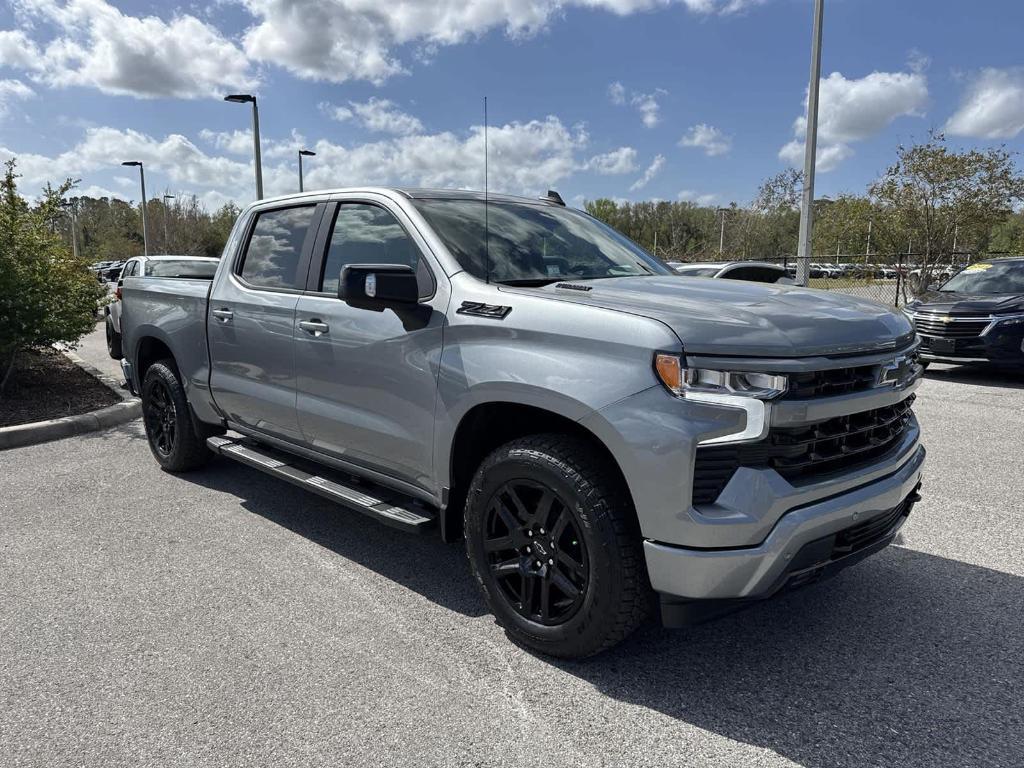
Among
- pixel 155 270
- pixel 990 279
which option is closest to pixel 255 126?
pixel 155 270

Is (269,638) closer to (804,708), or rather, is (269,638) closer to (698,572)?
(698,572)

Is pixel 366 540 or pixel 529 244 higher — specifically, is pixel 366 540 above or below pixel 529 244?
below

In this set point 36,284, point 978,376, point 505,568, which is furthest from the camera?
point 978,376

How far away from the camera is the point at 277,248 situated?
4469 millimetres

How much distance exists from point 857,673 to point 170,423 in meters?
4.73

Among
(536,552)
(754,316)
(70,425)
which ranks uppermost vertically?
(754,316)

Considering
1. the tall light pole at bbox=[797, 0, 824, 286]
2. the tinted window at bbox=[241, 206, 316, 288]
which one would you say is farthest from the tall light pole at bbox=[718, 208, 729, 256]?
the tinted window at bbox=[241, 206, 316, 288]

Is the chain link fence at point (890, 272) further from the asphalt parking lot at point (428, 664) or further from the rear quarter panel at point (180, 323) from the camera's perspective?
the asphalt parking lot at point (428, 664)

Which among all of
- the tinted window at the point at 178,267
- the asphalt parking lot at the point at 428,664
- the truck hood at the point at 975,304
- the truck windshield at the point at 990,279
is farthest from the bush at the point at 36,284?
the truck windshield at the point at 990,279

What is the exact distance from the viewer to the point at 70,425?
22.7ft

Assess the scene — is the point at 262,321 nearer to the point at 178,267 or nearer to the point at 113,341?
the point at 178,267

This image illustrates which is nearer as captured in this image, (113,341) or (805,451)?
(805,451)

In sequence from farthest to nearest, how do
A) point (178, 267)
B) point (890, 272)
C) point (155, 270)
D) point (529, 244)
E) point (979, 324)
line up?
1. point (890, 272)
2. point (155, 270)
3. point (178, 267)
4. point (979, 324)
5. point (529, 244)

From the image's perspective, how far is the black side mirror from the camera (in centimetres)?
307
